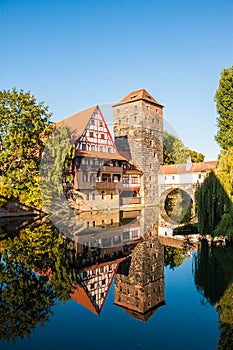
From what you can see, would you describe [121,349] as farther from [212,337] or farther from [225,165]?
[225,165]

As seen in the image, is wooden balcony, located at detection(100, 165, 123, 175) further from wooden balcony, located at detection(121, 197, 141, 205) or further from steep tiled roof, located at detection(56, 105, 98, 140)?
steep tiled roof, located at detection(56, 105, 98, 140)

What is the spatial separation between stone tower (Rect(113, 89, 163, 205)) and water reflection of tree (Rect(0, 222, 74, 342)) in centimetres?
2144

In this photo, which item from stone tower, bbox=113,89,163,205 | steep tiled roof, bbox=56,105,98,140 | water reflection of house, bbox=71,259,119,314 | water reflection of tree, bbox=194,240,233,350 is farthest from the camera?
stone tower, bbox=113,89,163,205

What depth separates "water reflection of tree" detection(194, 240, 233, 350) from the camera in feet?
17.3

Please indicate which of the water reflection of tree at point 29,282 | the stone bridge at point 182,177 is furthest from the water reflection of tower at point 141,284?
the stone bridge at point 182,177

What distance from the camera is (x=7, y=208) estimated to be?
21828 mm

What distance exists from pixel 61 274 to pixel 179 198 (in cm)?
2565

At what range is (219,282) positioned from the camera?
738 cm

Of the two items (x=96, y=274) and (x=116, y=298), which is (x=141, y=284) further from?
(x=96, y=274)

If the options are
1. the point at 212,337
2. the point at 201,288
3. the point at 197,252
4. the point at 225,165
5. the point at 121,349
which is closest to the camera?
the point at 121,349

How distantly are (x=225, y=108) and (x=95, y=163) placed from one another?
12.0 metres

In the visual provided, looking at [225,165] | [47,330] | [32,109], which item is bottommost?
[47,330]

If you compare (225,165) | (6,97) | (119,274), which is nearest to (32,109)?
(6,97)

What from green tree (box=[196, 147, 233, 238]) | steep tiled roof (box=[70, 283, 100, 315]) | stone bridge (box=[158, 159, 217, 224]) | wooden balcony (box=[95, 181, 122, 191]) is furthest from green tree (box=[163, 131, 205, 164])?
steep tiled roof (box=[70, 283, 100, 315])
